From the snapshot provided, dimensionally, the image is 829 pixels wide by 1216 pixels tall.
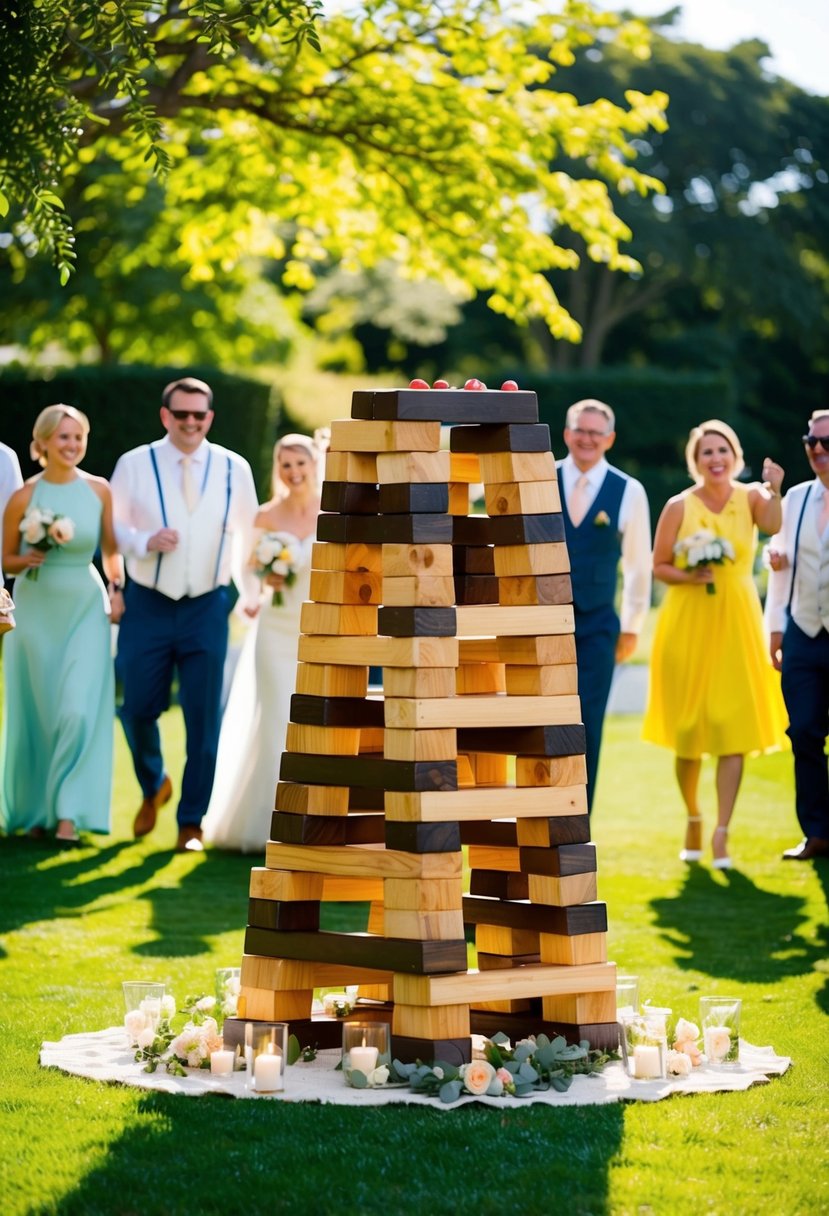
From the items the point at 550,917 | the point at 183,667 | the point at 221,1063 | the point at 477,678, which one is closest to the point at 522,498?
the point at 477,678

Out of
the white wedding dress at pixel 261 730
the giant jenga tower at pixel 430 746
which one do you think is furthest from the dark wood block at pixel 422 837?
the white wedding dress at pixel 261 730

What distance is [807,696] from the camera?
10.4 meters

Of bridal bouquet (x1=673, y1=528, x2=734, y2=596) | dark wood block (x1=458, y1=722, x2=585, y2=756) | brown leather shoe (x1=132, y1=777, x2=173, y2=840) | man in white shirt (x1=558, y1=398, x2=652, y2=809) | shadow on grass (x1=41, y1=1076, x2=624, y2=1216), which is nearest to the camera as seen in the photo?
shadow on grass (x1=41, y1=1076, x2=624, y2=1216)

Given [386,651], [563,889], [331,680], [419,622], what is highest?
[419,622]

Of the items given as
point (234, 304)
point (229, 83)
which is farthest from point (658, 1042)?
point (234, 304)

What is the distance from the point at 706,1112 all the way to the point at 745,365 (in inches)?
1792

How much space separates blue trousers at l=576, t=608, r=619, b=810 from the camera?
400 inches

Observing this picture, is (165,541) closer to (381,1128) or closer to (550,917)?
(550,917)

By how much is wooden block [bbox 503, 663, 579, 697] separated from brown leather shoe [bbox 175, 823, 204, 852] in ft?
16.3

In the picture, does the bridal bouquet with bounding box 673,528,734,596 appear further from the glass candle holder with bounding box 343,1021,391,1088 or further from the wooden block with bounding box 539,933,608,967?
the glass candle holder with bounding box 343,1021,391,1088

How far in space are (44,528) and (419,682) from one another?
5033 mm

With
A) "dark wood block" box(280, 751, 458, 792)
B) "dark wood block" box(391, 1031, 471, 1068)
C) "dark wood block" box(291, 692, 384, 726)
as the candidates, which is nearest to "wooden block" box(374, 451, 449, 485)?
"dark wood block" box(291, 692, 384, 726)

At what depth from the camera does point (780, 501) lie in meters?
10.7

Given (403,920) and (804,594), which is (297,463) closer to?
(804,594)
